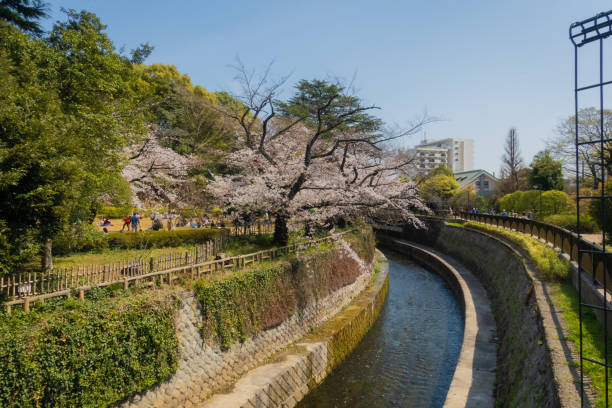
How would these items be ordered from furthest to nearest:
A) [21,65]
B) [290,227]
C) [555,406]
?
1. [290,227]
2. [21,65]
3. [555,406]

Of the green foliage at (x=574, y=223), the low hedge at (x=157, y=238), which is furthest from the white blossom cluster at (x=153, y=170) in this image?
the green foliage at (x=574, y=223)

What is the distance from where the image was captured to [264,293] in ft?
38.9

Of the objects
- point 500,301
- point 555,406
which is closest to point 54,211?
point 555,406

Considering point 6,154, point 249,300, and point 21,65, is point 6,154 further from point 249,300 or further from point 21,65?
point 249,300

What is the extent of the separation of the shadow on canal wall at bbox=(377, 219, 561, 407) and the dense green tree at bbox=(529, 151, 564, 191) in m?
16.4

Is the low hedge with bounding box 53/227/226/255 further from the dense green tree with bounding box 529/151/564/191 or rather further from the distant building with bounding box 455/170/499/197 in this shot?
the distant building with bounding box 455/170/499/197

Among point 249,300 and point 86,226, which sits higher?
point 86,226

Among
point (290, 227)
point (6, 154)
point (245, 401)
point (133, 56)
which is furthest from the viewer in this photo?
point (133, 56)

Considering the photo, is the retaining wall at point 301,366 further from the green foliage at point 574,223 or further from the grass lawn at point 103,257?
the green foliage at point 574,223

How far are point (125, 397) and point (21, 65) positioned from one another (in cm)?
964

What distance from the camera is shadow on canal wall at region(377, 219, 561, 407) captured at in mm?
7141

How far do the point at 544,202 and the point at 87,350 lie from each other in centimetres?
3611

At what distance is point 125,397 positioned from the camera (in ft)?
24.2

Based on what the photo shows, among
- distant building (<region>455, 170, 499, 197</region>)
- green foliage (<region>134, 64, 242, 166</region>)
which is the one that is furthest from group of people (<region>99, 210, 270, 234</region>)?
distant building (<region>455, 170, 499, 197</region>)
